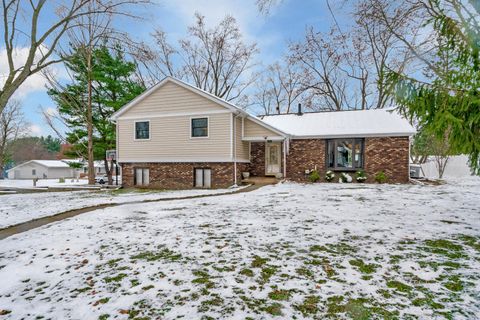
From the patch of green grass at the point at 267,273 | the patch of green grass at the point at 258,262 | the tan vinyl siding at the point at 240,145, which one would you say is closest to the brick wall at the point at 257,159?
the tan vinyl siding at the point at 240,145

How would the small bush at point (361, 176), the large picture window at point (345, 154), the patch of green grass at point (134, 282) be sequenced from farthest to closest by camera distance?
the large picture window at point (345, 154) < the small bush at point (361, 176) < the patch of green grass at point (134, 282)

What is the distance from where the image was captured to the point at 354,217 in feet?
20.4

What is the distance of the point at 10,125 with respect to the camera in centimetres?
3541

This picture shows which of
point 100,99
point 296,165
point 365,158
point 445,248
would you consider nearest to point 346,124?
point 365,158

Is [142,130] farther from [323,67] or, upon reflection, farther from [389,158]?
[323,67]

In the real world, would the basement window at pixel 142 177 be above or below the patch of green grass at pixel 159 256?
above

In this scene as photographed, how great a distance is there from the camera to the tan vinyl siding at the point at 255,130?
14497 millimetres

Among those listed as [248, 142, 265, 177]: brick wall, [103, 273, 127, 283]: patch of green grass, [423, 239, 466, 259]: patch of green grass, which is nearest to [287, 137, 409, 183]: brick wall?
[248, 142, 265, 177]: brick wall

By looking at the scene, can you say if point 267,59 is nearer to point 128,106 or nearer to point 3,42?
point 128,106

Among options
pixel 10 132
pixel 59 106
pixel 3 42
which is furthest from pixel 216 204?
pixel 10 132

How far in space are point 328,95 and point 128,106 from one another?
759 inches

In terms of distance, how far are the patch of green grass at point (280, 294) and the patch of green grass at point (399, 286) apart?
3.97ft

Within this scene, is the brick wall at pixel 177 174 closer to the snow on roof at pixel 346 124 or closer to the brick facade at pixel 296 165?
the brick facade at pixel 296 165

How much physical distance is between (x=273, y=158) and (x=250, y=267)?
12520 millimetres
